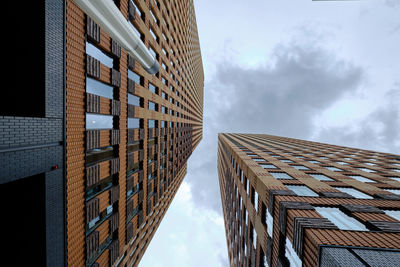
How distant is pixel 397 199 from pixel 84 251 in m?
22.6

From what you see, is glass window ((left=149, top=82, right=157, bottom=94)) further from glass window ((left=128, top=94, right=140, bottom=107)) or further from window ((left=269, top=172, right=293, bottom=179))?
window ((left=269, top=172, right=293, bottom=179))

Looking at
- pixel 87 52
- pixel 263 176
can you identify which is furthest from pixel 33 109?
pixel 263 176

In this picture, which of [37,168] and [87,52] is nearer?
[37,168]

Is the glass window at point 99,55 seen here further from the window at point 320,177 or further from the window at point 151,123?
the window at point 320,177

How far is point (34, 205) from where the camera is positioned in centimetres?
679

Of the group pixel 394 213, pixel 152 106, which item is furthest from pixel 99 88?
pixel 394 213

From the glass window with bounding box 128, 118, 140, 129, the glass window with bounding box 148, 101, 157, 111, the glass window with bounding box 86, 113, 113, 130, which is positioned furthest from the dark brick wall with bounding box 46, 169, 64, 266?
the glass window with bounding box 148, 101, 157, 111

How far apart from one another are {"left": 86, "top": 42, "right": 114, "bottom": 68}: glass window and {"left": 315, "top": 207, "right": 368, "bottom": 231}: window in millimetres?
18555

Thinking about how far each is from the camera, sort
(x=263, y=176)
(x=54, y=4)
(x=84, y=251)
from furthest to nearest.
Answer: (x=263, y=176) < (x=84, y=251) < (x=54, y=4)

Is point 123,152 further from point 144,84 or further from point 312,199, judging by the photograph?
point 312,199

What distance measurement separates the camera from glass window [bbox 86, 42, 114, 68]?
9.88 m

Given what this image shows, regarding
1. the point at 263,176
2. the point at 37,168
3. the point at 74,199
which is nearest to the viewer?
the point at 37,168

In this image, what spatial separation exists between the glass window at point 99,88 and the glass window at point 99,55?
5.47 ft

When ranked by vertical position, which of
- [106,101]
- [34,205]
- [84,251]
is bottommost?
[84,251]
